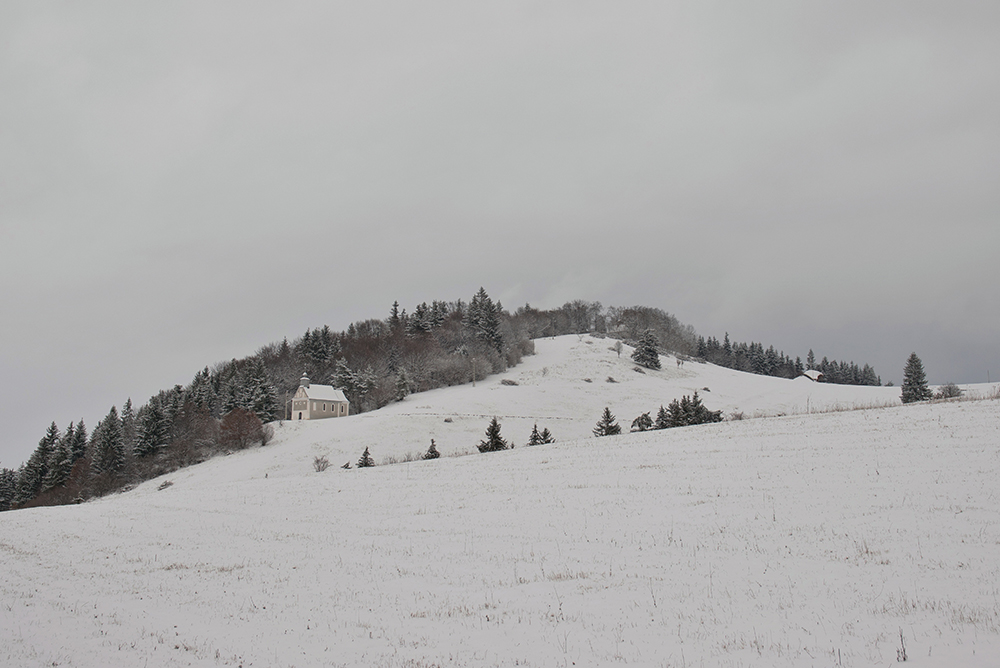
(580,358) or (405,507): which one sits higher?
(580,358)

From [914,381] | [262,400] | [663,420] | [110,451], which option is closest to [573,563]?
[663,420]

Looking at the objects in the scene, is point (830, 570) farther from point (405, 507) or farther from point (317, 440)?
point (317, 440)

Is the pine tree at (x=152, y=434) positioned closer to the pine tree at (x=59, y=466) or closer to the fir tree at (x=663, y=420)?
the pine tree at (x=59, y=466)

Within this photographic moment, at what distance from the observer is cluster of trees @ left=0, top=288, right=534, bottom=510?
6938 centimetres

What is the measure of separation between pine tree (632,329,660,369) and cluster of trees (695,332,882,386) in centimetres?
6047

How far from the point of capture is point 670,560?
1384 cm

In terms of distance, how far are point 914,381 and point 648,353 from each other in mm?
49997

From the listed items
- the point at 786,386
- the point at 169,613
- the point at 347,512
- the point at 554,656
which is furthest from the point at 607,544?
the point at 786,386

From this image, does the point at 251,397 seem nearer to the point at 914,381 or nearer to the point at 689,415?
the point at 689,415

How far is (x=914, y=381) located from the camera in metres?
59.7

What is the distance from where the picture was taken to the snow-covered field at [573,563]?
927cm

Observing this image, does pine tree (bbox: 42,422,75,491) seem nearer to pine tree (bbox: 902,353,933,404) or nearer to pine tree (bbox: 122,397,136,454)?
pine tree (bbox: 122,397,136,454)

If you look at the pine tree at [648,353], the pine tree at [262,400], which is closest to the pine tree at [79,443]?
the pine tree at [262,400]

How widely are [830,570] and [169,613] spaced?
1438cm
